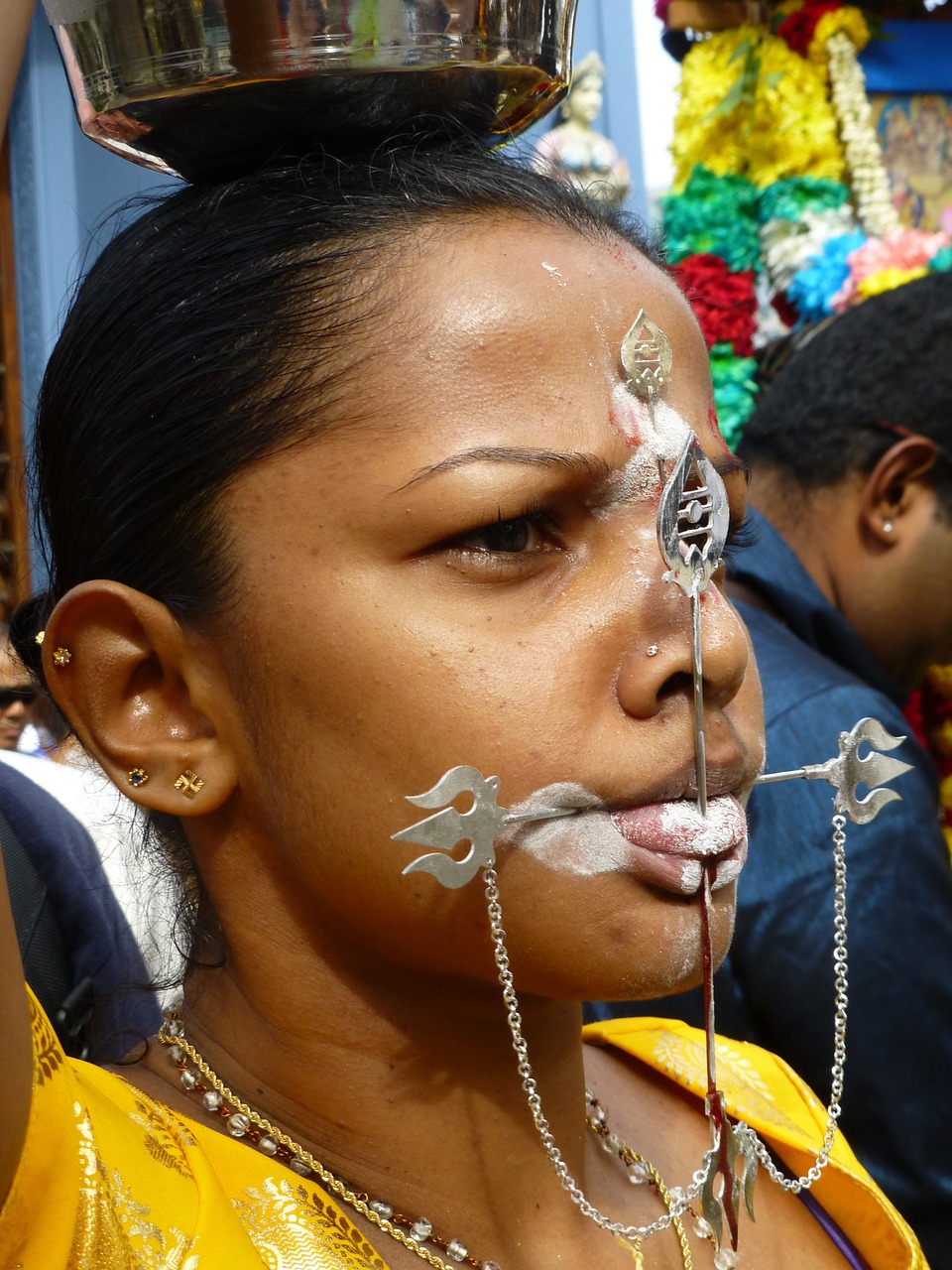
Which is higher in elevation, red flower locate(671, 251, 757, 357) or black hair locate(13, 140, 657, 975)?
black hair locate(13, 140, 657, 975)

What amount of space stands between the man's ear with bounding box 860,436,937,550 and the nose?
1812 millimetres

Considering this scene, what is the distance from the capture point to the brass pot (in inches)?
54.1

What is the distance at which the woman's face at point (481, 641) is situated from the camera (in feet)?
4.53

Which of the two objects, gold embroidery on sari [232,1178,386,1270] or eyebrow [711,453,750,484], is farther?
eyebrow [711,453,750,484]

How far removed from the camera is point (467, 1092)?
61.6 inches

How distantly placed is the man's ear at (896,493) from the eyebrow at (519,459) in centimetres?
190

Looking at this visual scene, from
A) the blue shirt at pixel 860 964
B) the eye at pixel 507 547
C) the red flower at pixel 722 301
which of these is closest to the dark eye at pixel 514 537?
the eye at pixel 507 547

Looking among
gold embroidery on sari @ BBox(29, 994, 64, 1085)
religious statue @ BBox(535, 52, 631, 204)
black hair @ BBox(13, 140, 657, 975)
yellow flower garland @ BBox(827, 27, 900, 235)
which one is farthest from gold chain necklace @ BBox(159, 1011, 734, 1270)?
religious statue @ BBox(535, 52, 631, 204)

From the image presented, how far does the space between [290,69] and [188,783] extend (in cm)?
72

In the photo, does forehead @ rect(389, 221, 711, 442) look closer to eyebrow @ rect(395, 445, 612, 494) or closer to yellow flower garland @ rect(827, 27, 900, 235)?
eyebrow @ rect(395, 445, 612, 494)

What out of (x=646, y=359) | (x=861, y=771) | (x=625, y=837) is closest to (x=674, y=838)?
(x=625, y=837)

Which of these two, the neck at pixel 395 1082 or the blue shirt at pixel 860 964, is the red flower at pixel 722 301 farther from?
the neck at pixel 395 1082

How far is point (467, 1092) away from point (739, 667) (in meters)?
0.55

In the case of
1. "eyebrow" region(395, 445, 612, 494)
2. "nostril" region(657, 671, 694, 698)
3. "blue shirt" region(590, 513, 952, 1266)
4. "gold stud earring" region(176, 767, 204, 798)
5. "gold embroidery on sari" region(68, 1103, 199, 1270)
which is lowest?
"blue shirt" region(590, 513, 952, 1266)
